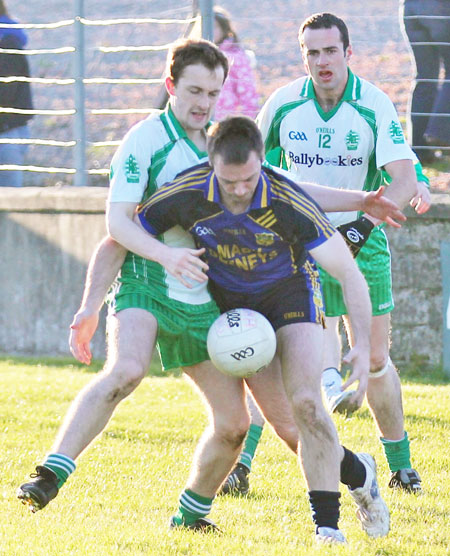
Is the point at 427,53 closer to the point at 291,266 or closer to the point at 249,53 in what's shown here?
the point at 249,53

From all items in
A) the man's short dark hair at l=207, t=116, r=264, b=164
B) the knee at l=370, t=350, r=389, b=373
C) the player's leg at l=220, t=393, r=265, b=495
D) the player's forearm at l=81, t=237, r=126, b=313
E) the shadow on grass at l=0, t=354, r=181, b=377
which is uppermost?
the man's short dark hair at l=207, t=116, r=264, b=164

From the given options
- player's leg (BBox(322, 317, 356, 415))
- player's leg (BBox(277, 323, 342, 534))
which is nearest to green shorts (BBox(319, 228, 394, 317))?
player's leg (BBox(322, 317, 356, 415))

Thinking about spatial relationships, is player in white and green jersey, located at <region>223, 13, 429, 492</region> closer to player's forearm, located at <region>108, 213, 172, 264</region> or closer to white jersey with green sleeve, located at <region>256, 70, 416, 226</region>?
white jersey with green sleeve, located at <region>256, 70, 416, 226</region>

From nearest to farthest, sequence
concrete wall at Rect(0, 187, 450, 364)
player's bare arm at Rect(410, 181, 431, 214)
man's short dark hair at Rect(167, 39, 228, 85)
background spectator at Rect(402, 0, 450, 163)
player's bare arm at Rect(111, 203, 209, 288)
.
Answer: player's bare arm at Rect(111, 203, 209, 288), man's short dark hair at Rect(167, 39, 228, 85), player's bare arm at Rect(410, 181, 431, 214), background spectator at Rect(402, 0, 450, 163), concrete wall at Rect(0, 187, 450, 364)

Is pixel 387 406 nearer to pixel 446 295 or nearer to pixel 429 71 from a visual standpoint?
pixel 446 295

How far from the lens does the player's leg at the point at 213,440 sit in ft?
17.3

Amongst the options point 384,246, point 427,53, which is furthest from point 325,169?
point 427,53

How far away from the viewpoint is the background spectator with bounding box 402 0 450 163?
10.0m

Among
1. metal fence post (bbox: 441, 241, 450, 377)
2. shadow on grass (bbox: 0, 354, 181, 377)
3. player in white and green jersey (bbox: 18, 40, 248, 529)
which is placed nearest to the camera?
player in white and green jersey (bbox: 18, 40, 248, 529)

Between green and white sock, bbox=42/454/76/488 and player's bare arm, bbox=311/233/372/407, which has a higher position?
player's bare arm, bbox=311/233/372/407

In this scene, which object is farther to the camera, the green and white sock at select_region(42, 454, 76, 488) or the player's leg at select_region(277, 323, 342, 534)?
the player's leg at select_region(277, 323, 342, 534)

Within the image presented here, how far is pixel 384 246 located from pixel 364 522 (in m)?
1.90

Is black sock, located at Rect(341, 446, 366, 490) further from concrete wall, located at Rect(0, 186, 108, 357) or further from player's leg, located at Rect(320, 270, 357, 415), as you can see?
concrete wall, located at Rect(0, 186, 108, 357)

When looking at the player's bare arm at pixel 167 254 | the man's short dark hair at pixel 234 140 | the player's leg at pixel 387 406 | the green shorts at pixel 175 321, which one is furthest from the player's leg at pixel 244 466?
the man's short dark hair at pixel 234 140
